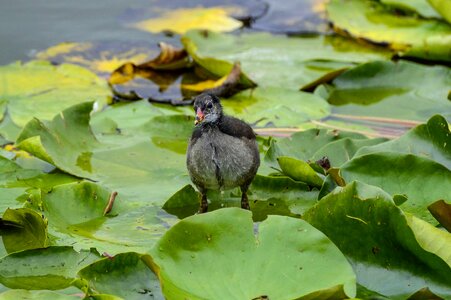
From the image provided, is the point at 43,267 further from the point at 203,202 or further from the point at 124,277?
the point at 203,202

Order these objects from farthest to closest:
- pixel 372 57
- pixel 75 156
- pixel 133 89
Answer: pixel 372 57, pixel 133 89, pixel 75 156

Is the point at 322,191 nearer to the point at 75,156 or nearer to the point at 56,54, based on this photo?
the point at 75,156

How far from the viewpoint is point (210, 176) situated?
4.15 metres

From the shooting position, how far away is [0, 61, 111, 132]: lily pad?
5.48 meters

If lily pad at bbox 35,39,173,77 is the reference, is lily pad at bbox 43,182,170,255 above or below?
above

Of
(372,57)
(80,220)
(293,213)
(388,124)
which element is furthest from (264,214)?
(372,57)

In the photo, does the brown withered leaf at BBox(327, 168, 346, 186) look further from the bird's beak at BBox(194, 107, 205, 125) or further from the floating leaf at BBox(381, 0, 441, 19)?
the floating leaf at BBox(381, 0, 441, 19)

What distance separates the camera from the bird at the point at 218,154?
415 cm

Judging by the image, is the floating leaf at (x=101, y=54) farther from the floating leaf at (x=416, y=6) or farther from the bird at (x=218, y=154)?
the bird at (x=218, y=154)

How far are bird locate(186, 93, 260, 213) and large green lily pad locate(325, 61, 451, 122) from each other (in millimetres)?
1487

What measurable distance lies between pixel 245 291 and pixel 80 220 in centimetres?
128

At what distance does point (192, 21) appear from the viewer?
7215 millimetres

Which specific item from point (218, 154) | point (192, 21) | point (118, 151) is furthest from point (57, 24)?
point (218, 154)

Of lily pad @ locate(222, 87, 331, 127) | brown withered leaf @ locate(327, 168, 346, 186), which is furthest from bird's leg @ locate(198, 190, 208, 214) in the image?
lily pad @ locate(222, 87, 331, 127)
